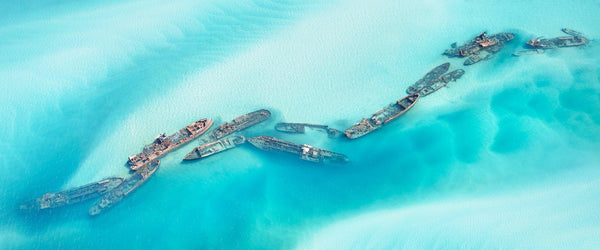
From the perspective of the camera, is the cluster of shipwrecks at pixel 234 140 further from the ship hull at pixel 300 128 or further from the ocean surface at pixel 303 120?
the ocean surface at pixel 303 120

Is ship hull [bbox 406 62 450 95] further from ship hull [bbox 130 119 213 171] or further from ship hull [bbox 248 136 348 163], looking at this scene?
ship hull [bbox 130 119 213 171]

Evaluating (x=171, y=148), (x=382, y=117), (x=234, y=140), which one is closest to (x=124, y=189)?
(x=171, y=148)

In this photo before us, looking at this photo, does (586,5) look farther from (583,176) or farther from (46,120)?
(46,120)

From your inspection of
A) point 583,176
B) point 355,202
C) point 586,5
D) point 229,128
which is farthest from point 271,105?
point 586,5

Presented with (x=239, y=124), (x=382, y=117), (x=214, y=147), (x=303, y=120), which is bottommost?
(x=382, y=117)

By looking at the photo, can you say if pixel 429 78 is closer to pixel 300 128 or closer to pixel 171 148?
pixel 300 128

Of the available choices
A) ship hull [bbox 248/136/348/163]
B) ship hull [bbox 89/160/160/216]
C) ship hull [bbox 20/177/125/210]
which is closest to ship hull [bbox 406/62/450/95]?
ship hull [bbox 248/136/348/163]

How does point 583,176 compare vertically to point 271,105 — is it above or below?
below
